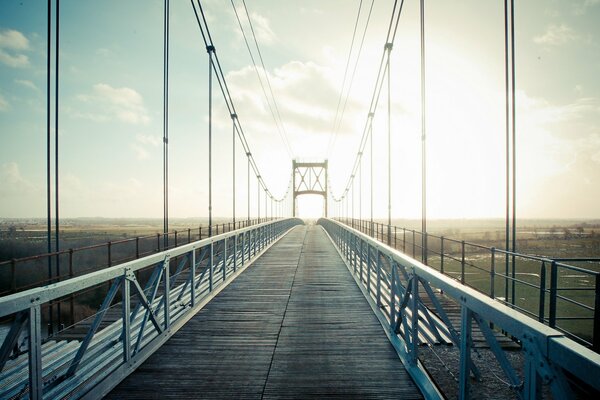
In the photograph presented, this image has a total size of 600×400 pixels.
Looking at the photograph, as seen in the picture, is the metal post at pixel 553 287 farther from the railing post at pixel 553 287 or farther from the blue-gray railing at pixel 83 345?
the blue-gray railing at pixel 83 345

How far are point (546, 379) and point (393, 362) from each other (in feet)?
7.16

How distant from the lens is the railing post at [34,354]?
2094 mm

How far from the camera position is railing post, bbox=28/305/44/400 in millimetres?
2094

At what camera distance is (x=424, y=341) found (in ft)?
12.5

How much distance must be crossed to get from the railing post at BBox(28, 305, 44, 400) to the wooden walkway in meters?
0.80

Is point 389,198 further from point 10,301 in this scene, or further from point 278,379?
point 10,301

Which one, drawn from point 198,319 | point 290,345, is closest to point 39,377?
point 290,345

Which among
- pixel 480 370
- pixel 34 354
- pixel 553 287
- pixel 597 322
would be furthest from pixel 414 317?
pixel 34 354

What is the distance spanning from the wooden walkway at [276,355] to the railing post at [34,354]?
805 millimetres

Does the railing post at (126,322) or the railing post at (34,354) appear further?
the railing post at (126,322)

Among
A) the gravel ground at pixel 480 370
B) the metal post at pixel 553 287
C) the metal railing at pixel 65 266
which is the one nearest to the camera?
the gravel ground at pixel 480 370

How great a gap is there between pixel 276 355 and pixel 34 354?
2.19 meters

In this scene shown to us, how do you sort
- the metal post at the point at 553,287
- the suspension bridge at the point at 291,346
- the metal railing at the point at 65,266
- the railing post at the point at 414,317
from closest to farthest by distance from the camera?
the suspension bridge at the point at 291,346 → the railing post at the point at 414,317 → the metal post at the point at 553,287 → the metal railing at the point at 65,266

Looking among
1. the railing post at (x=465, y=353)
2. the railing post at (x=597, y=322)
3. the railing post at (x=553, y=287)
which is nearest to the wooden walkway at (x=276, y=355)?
the railing post at (x=465, y=353)
